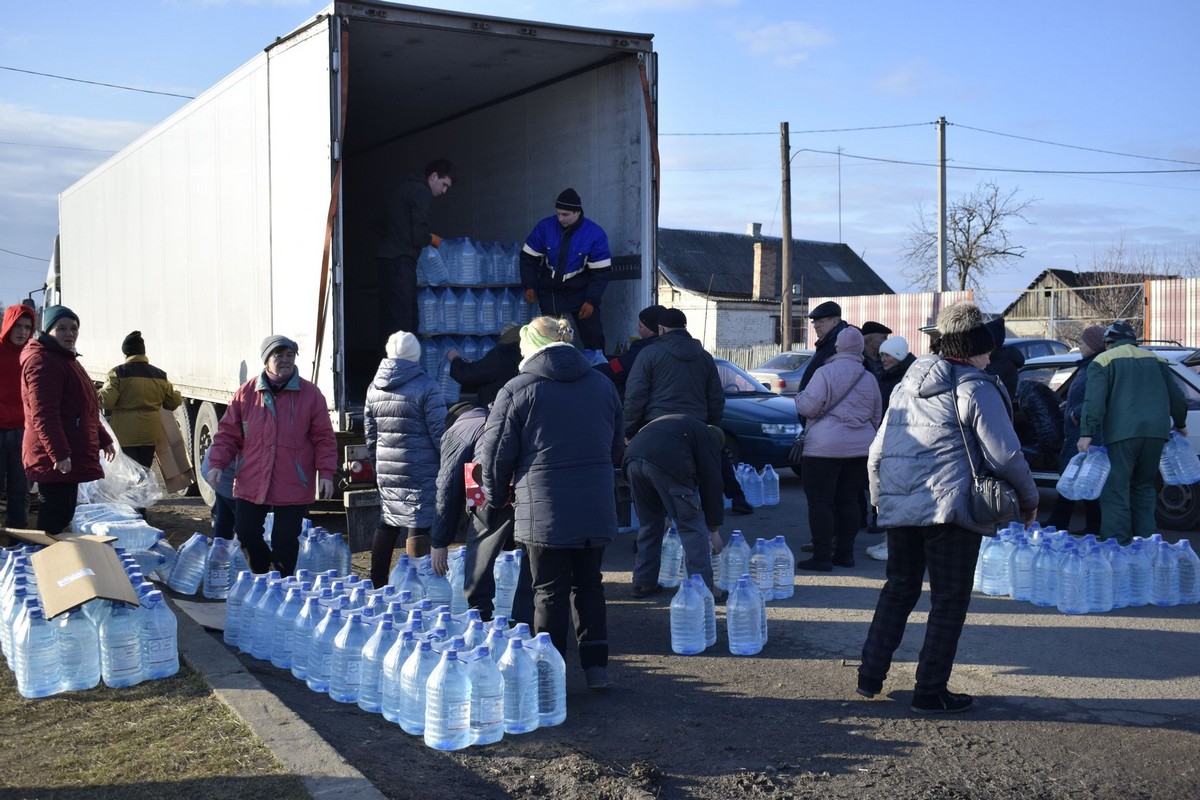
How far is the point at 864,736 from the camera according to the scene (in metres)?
4.94

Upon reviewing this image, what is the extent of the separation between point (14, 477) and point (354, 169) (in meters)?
6.74

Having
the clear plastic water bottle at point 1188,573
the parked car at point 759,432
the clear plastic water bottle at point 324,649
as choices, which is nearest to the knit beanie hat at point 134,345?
the clear plastic water bottle at point 324,649

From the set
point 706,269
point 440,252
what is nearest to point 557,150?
point 440,252

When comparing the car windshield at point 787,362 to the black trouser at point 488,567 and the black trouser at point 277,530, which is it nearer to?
the black trouser at point 277,530

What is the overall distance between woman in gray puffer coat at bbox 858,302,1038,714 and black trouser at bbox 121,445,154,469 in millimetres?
7704

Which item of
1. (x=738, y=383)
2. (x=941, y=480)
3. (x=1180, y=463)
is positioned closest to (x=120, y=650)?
(x=941, y=480)

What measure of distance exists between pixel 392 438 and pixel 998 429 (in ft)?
12.6

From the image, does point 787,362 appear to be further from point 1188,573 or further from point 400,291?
point 1188,573

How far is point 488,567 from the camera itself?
625cm

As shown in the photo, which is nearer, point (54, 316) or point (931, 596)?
point (931, 596)

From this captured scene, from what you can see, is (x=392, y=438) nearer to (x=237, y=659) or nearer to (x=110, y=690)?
(x=237, y=659)

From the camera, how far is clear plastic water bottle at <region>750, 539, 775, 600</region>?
751 centimetres

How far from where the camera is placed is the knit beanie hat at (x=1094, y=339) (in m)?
8.72

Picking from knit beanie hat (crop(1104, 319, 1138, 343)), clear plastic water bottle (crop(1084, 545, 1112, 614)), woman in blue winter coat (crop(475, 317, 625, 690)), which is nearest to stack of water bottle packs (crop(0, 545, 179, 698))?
woman in blue winter coat (crop(475, 317, 625, 690))
